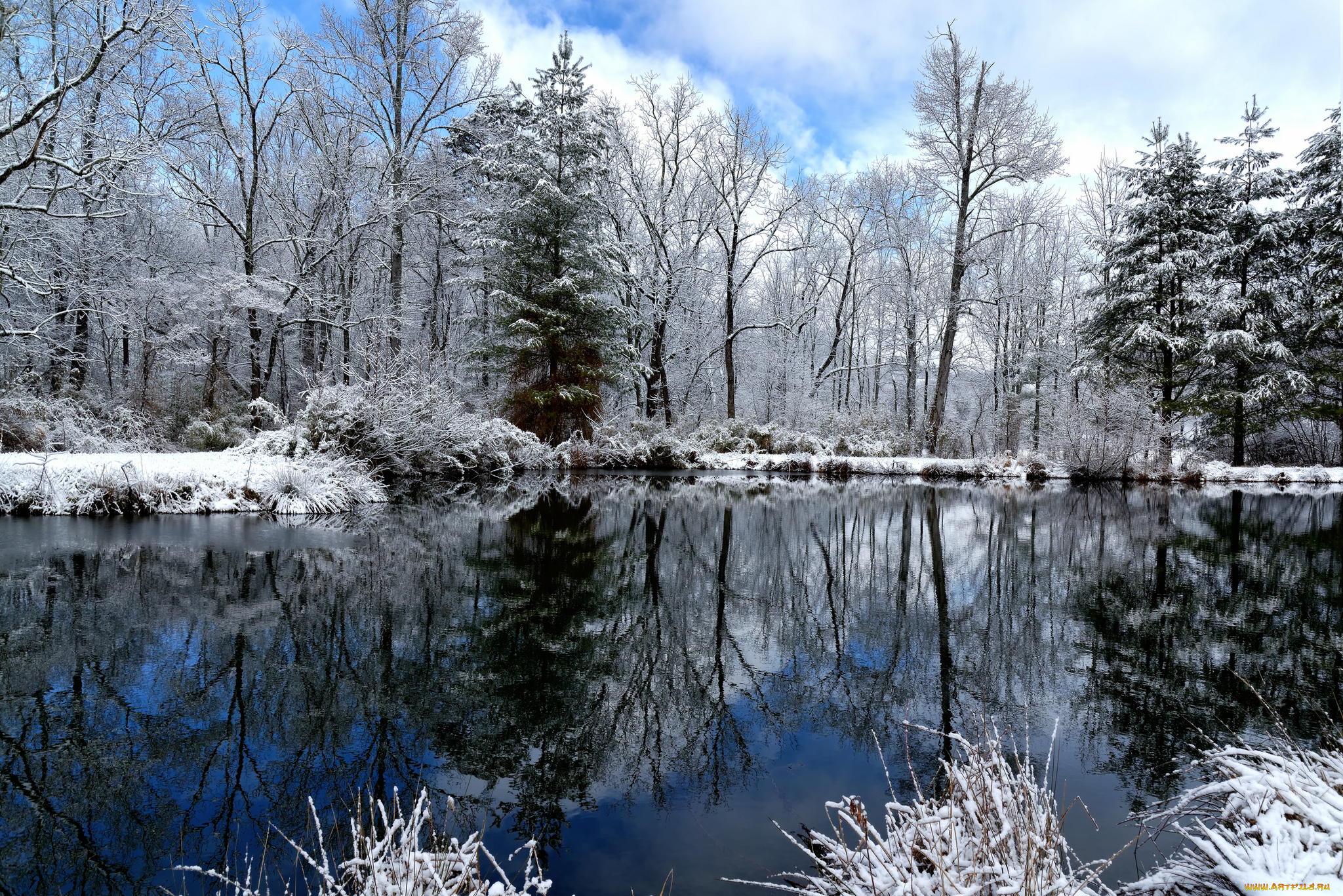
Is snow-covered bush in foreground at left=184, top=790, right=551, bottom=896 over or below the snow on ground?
below

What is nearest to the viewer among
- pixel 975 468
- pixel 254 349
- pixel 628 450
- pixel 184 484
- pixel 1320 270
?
pixel 184 484

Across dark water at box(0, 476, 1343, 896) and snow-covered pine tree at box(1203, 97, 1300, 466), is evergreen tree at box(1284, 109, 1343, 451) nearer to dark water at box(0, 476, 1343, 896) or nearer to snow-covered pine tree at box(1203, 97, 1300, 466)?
snow-covered pine tree at box(1203, 97, 1300, 466)

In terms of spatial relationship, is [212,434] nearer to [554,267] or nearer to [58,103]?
[58,103]

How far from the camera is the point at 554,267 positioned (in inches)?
797

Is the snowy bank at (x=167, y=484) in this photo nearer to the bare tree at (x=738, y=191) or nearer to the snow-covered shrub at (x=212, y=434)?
the snow-covered shrub at (x=212, y=434)

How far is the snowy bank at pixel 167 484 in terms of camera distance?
896 centimetres

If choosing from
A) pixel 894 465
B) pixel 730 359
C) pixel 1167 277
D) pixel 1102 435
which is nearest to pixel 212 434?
pixel 730 359

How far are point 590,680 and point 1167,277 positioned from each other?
23.8 metres

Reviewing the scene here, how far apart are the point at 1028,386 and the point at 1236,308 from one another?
9.85 meters

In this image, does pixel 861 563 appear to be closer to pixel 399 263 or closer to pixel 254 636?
pixel 254 636

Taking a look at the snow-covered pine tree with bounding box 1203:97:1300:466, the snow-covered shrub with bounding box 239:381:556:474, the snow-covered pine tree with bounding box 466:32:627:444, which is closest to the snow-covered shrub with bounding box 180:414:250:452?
the snow-covered shrub with bounding box 239:381:556:474

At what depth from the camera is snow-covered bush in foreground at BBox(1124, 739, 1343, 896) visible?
1.73m

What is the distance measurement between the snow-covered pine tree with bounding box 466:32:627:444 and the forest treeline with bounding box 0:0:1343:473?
10 cm

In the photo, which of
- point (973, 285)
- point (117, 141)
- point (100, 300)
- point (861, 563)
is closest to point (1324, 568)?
point (861, 563)
